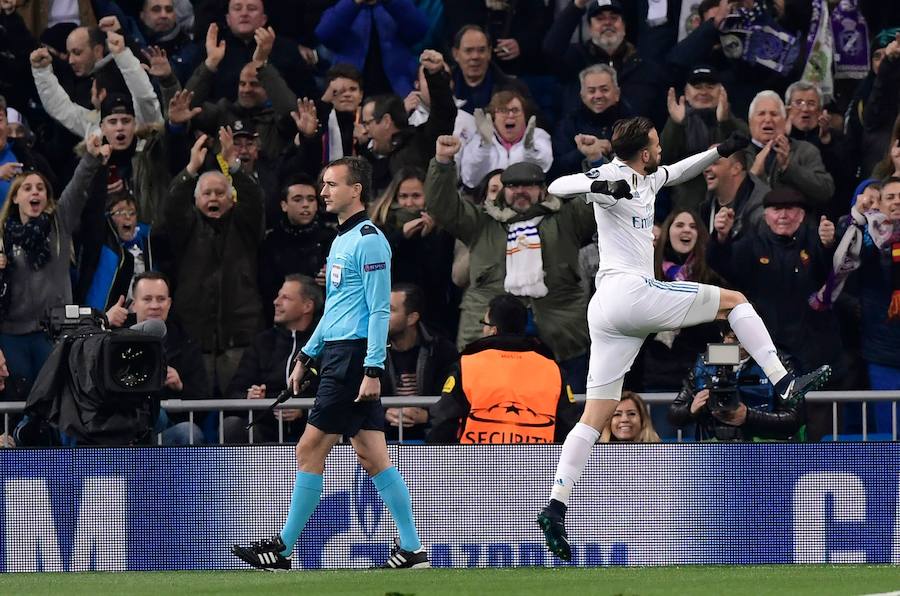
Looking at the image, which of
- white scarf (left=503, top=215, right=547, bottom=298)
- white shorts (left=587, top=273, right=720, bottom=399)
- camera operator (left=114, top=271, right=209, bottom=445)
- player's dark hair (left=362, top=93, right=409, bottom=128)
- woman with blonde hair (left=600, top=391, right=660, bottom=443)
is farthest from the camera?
player's dark hair (left=362, top=93, right=409, bottom=128)

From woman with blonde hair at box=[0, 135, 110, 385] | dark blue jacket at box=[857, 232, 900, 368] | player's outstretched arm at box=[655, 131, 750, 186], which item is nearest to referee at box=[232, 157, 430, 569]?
player's outstretched arm at box=[655, 131, 750, 186]

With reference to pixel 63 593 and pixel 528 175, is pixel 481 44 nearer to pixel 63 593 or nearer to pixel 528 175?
pixel 528 175

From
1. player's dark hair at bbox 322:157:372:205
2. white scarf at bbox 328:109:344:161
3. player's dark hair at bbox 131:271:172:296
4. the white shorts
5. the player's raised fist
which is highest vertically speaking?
white scarf at bbox 328:109:344:161

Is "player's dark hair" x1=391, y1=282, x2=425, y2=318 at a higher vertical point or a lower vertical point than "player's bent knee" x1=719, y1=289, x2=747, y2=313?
higher

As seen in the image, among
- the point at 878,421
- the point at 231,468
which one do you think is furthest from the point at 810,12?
the point at 231,468

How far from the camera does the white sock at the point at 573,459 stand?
9.49 meters

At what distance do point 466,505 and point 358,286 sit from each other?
5.89 ft

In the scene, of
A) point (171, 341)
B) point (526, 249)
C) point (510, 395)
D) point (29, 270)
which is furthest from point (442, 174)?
point (29, 270)

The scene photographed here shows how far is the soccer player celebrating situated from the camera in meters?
9.41

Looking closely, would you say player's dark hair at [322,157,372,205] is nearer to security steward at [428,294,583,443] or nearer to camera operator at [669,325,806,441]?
security steward at [428,294,583,443]

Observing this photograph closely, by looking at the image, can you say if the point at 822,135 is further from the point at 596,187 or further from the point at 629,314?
the point at 596,187

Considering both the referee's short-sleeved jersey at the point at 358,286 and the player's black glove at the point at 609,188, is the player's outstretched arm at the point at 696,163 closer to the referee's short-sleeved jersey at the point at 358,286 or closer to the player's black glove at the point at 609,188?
the player's black glove at the point at 609,188

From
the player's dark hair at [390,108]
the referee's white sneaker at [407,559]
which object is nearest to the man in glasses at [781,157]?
the player's dark hair at [390,108]

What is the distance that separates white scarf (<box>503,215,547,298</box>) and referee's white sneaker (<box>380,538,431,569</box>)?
3.23 metres
